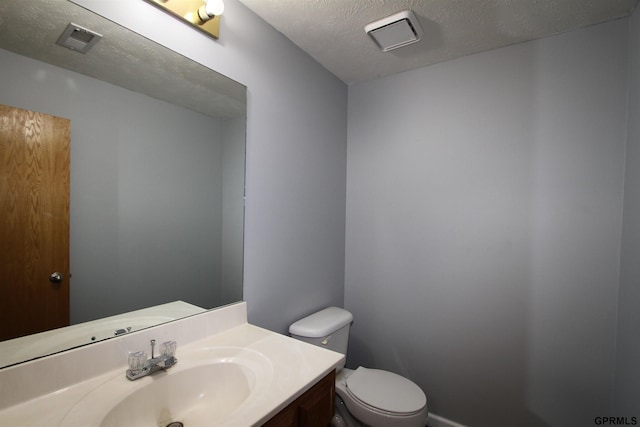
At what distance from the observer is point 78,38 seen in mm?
907

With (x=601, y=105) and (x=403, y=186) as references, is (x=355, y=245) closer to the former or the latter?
(x=403, y=186)

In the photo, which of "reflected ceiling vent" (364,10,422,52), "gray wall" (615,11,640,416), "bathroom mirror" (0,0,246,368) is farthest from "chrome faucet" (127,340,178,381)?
"gray wall" (615,11,640,416)

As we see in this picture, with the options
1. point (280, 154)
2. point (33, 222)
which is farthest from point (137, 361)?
point (280, 154)

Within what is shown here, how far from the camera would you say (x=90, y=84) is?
0.93m

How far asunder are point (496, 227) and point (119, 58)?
197 centimetres

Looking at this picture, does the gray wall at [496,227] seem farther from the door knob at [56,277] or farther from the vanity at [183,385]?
the door knob at [56,277]

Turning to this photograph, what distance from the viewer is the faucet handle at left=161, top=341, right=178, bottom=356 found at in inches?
38.8

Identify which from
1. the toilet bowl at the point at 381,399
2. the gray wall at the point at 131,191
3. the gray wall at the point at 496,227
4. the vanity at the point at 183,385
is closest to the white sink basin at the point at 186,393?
the vanity at the point at 183,385

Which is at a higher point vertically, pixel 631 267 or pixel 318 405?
pixel 631 267

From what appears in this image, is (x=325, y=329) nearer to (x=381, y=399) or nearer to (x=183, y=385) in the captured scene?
(x=381, y=399)

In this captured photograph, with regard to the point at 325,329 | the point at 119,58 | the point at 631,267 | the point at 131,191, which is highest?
the point at 119,58

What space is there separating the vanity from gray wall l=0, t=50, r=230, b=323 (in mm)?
139

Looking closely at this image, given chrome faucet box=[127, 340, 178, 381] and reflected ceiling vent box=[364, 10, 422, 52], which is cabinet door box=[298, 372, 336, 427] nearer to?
chrome faucet box=[127, 340, 178, 381]


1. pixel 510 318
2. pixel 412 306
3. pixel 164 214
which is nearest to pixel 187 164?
pixel 164 214
